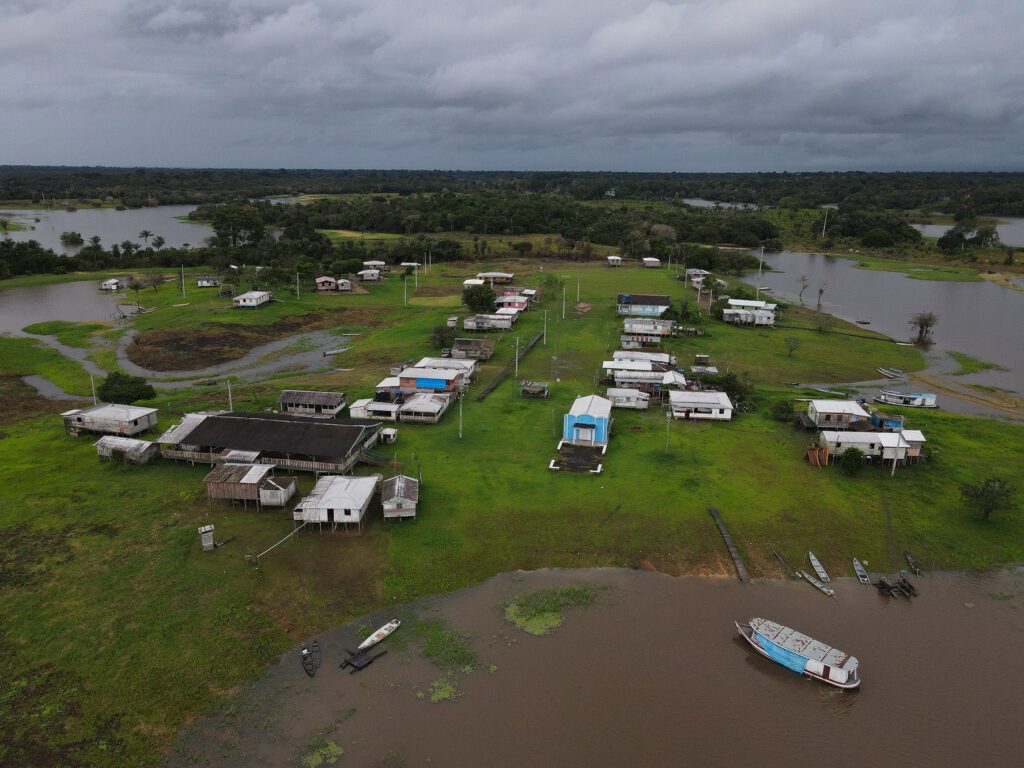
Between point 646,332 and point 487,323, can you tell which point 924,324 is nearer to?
point 646,332

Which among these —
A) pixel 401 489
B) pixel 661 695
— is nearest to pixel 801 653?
pixel 661 695

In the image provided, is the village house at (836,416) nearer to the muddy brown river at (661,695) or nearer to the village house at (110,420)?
the muddy brown river at (661,695)

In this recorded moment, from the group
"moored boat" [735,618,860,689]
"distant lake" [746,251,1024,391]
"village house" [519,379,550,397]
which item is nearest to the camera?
"moored boat" [735,618,860,689]

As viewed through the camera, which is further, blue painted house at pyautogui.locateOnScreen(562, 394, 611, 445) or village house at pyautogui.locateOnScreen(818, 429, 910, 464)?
blue painted house at pyautogui.locateOnScreen(562, 394, 611, 445)

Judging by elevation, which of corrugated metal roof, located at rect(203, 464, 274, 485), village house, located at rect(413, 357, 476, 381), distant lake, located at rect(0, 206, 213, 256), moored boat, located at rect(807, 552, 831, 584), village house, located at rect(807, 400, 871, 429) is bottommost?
moored boat, located at rect(807, 552, 831, 584)

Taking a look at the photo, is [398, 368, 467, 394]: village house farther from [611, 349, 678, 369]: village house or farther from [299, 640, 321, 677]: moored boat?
[299, 640, 321, 677]: moored boat

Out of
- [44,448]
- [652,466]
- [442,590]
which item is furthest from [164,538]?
[652,466]

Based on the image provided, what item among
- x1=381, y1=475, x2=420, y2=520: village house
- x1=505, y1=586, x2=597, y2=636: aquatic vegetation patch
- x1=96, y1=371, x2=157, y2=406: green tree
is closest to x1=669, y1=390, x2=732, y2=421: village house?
x1=505, y1=586, x2=597, y2=636: aquatic vegetation patch

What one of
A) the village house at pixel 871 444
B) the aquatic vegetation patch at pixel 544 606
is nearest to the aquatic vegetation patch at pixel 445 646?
the aquatic vegetation patch at pixel 544 606
